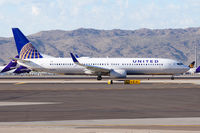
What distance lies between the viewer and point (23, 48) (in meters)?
74.8

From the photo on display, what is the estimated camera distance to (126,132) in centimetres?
1346

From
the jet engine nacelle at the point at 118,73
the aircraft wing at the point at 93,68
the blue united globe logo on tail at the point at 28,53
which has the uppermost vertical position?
the blue united globe logo on tail at the point at 28,53

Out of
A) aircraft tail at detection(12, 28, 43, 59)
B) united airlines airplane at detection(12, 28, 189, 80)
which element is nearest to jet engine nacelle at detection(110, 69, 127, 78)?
united airlines airplane at detection(12, 28, 189, 80)

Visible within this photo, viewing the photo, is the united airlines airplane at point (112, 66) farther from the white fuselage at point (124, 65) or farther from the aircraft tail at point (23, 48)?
the aircraft tail at point (23, 48)

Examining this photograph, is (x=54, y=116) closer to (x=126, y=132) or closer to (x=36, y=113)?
(x=36, y=113)

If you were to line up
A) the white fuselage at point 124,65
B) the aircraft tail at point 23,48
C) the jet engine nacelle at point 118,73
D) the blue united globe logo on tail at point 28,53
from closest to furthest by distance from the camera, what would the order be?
the jet engine nacelle at point 118,73 → the white fuselage at point 124,65 → the blue united globe logo on tail at point 28,53 → the aircraft tail at point 23,48

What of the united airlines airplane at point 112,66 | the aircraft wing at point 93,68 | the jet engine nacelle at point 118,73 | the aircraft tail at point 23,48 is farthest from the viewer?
the aircraft tail at point 23,48

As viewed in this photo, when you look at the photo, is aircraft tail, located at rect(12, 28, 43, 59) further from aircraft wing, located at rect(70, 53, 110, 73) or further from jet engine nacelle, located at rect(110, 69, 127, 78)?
jet engine nacelle, located at rect(110, 69, 127, 78)

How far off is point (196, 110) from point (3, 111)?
11.2 meters

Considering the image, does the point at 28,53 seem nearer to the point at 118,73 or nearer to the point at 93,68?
the point at 93,68

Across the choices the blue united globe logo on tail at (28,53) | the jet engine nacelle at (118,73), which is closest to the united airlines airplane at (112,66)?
the jet engine nacelle at (118,73)

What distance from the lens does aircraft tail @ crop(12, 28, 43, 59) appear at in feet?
243

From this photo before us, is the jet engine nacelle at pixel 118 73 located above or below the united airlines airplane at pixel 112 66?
below

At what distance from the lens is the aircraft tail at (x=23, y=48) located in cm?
7419
